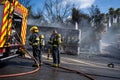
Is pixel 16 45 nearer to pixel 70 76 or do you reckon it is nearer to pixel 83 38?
pixel 70 76

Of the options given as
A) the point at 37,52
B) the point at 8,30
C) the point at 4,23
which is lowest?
the point at 37,52

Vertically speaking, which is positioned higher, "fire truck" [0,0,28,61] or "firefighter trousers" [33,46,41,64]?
"fire truck" [0,0,28,61]

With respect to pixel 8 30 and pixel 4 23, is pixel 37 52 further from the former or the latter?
pixel 4 23

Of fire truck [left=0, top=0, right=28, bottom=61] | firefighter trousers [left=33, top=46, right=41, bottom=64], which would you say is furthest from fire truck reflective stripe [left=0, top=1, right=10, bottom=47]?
firefighter trousers [left=33, top=46, right=41, bottom=64]

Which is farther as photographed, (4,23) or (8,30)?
(8,30)

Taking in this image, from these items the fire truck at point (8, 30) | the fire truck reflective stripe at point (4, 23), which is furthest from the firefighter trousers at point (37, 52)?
the fire truck reflective stripe at point (4, 23)

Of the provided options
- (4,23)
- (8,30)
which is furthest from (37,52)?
(4,23)

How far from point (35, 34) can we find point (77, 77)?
3.20 meters

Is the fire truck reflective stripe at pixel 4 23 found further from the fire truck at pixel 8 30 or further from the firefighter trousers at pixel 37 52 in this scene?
the firefighter trousers at pixel 37 52

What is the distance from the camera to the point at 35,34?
430 inches

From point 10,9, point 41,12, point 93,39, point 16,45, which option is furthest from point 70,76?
point 41,12

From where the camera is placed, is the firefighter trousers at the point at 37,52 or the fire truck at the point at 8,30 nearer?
the fire truck at the point at 8,30

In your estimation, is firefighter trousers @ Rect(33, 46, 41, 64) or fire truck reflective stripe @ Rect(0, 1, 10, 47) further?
firefighter trousers @ Rect(33, 46, 41, 64)

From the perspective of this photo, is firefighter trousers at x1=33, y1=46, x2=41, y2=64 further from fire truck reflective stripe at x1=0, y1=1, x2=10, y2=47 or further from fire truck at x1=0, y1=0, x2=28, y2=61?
fire truck reflective stripe at x1=0, y1=1, x2=10, y2=47
